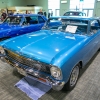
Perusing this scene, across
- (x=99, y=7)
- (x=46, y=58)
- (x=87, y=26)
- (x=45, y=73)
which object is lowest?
(x=45, y=73)

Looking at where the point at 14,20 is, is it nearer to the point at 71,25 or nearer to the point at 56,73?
the point at 71,25

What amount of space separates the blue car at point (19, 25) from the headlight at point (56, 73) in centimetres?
315

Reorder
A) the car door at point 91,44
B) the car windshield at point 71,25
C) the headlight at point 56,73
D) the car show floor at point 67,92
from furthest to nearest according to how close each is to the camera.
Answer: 1. the car windshield at point 71,25
2. the car door at point 91,44
3. the car show floor at point 67,92
4. the headlight at point 56,73

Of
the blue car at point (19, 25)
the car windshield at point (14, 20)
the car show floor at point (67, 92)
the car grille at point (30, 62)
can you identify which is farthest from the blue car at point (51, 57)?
the car windshield at point (14, 20)

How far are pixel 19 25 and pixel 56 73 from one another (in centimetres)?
370

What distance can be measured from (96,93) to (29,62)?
1.44m

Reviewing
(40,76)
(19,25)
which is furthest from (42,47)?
(19,25)

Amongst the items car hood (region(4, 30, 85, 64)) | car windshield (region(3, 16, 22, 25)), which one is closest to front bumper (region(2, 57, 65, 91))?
car hood (region(4, 30, 85, 64))

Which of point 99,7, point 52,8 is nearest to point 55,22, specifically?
point 99,7

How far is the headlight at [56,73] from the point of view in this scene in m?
1.67

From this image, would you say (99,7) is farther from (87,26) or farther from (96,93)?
(96,93)

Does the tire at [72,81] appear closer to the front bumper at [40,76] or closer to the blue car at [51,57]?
the blue car at [51,57]

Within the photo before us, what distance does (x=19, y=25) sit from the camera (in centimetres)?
482

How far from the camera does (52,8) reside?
59.0ft
